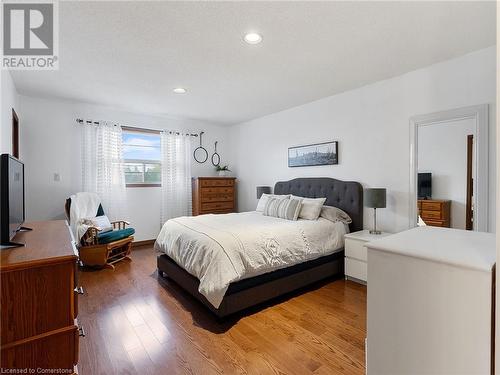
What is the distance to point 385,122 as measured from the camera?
3234 mm

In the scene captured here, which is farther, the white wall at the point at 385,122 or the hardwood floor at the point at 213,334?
the white wall at the point at 385,122

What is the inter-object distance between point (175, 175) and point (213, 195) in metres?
0.86

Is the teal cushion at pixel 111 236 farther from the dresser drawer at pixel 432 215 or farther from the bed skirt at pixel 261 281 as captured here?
the dresser drawer at pixel 432 215

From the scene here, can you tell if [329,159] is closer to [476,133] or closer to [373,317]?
[476,133]

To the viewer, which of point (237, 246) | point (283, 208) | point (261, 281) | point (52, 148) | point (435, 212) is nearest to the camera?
point (237, 246)

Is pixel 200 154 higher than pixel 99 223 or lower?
higher

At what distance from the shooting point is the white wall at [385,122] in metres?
2.54

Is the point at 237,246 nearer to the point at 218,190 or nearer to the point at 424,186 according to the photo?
the point at 424,186

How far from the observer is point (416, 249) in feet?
2.97

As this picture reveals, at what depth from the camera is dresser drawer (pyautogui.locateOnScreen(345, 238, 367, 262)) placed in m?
2.94

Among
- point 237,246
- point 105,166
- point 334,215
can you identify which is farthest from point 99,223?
point 334,215

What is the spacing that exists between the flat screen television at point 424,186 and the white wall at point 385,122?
0.42 feet

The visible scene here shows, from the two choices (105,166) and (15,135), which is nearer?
(15,135)

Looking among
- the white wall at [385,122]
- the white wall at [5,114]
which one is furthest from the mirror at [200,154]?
→ the white wall at [5,114]
